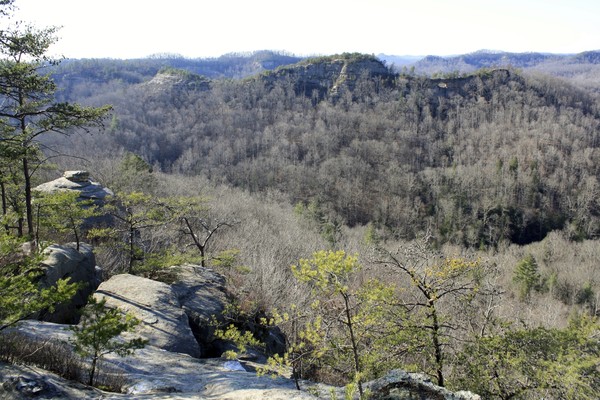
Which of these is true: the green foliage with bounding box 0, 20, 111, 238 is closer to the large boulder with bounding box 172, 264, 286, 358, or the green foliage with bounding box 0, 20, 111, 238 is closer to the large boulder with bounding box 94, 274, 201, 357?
the large boulder with bounding box 94, 274, 201, 357

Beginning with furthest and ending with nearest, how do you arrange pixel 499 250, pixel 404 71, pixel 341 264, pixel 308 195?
pixel 404 71
pixel 308 195
pixel 499 250
pixel 341 264

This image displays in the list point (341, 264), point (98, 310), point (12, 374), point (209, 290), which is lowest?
point (209, 290)

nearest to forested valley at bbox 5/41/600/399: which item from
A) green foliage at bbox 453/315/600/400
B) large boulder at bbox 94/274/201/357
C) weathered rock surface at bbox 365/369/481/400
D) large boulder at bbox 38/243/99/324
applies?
green foliage at bbox 453/315/600/400

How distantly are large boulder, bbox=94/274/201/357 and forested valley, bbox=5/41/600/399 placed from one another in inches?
43.7

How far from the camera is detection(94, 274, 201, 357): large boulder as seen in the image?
9000 millimetres

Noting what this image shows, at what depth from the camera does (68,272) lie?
9914mm

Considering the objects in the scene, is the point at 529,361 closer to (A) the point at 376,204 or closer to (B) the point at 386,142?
(A) the point at 376,204

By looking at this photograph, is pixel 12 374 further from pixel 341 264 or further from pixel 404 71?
pixel 404 71

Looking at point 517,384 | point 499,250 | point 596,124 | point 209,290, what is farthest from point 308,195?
point 596,124

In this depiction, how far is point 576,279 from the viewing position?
4656cm

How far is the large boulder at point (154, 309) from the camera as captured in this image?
9.00 meters

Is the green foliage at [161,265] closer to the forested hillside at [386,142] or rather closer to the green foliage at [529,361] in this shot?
the green foliage at [529,361]

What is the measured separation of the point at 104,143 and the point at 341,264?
87315 mm

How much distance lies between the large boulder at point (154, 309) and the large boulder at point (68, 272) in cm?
65
